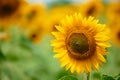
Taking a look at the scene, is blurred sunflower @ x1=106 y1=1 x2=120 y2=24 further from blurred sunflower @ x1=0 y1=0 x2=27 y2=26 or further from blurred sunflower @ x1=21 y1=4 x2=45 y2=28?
blurred sunflower @ x1=0 y1=0 x2=27 y2=26

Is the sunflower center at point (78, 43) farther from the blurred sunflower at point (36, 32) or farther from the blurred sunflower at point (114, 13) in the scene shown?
the blurred sunflower at point (36, 32)

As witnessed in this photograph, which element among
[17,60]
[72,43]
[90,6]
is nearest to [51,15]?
A: [90,6]

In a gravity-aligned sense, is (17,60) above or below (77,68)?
above

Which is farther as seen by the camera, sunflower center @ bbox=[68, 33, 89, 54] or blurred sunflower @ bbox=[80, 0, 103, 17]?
blurred sunflower @ bbox=[80, 0, 103, 17]

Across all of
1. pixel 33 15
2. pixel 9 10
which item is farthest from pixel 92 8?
pixel 9 10

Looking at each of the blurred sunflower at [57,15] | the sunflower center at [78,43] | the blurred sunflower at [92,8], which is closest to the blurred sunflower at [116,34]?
the blurred sunflower at [92,8]

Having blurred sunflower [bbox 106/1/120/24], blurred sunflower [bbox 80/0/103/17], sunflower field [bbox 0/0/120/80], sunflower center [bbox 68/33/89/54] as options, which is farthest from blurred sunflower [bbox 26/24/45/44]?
sunflower center [bbox 68/33/89/54]

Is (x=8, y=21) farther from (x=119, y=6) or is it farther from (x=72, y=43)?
(x=72, y=43)

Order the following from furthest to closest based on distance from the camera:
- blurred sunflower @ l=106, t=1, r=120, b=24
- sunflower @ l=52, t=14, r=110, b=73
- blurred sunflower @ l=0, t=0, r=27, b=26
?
blurred sunflower @ l=106, t=1, r=120, b=24
blurred sunflower @ l=0, t=0, r=27, b=26
sunflower @ l=52, t=14, r=110, b=73
